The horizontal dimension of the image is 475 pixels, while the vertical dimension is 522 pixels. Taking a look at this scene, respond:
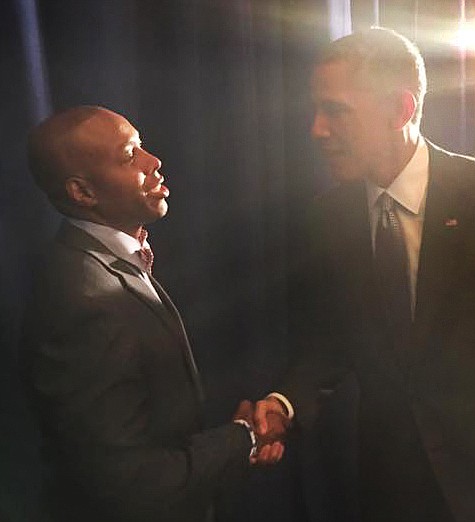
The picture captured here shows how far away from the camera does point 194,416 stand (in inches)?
47.0

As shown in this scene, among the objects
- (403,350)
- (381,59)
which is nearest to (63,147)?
(381,59)

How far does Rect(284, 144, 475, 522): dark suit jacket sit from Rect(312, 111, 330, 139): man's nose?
0.14 m

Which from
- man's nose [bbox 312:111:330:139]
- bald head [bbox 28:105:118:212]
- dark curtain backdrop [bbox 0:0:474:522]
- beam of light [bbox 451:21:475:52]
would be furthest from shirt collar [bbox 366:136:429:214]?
bald head [bbox 28:105:118:212]

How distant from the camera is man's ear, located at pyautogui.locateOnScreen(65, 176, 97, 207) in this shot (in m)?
1.10

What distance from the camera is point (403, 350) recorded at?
1303mm

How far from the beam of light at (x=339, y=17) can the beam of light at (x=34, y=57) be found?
559 millimetres

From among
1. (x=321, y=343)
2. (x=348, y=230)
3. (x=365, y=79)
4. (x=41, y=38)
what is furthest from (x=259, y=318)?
(x=41, y=38)

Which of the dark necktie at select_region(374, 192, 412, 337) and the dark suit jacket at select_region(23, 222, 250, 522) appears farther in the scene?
the dark necktie at select_region(374, 192, 412, 337)

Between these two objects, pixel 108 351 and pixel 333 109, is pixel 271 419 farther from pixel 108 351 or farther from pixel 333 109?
pixel 333 109

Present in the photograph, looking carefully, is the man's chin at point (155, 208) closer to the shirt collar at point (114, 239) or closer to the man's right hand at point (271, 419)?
the shirt collar at point (114, 239)

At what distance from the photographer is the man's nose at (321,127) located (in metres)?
1.28

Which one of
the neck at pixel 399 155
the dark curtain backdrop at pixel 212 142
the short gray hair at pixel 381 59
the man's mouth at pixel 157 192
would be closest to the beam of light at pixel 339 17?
the dark curtain backdrop at pixel 212 142

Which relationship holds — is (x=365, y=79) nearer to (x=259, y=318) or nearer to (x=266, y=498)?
(x=259, y=318)

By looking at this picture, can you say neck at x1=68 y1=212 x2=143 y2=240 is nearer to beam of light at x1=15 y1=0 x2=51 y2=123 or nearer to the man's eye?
beam of light at x1=15 y1=0 x2=51 y2=123
